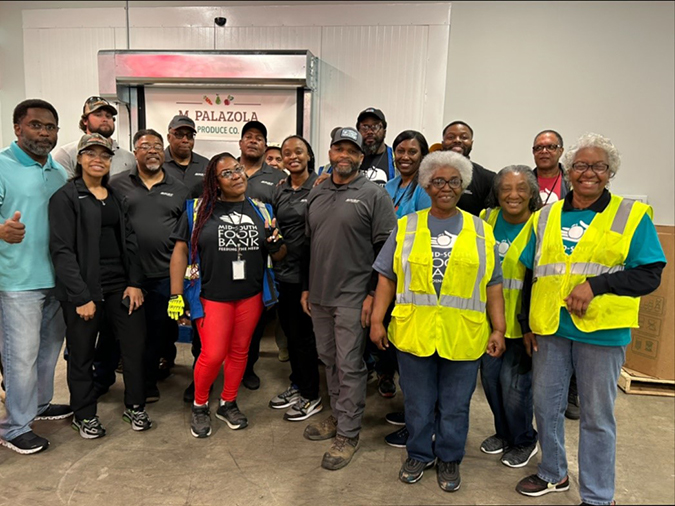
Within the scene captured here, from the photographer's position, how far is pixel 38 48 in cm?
535

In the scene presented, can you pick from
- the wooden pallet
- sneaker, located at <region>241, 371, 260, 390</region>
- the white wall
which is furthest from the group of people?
the white wall

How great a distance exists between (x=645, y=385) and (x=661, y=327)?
46 centimetres

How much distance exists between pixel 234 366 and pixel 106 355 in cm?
100

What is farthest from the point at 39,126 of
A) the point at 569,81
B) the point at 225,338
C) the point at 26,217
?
the point at 569,81

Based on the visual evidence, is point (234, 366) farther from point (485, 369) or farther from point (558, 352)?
point (558, 352)

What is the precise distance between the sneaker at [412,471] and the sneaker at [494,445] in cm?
45

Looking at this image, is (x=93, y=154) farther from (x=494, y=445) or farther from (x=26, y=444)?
(x=494, y=445)

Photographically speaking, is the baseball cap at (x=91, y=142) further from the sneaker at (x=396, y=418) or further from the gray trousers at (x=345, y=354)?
the sneaker at (x=396, y=418)

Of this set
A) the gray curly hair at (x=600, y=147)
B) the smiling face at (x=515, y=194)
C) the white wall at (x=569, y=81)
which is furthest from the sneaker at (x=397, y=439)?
the white wall at (x=569, y=81)

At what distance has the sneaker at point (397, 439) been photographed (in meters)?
2.63

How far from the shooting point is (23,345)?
243 centimetres

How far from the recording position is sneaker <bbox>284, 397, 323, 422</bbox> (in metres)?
2.89

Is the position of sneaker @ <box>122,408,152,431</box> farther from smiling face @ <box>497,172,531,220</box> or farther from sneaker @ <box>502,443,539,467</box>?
smiling face @ <box>497,172,531,220</box>

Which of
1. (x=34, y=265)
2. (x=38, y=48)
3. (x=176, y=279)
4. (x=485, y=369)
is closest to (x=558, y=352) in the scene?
(x=485, y=369)
